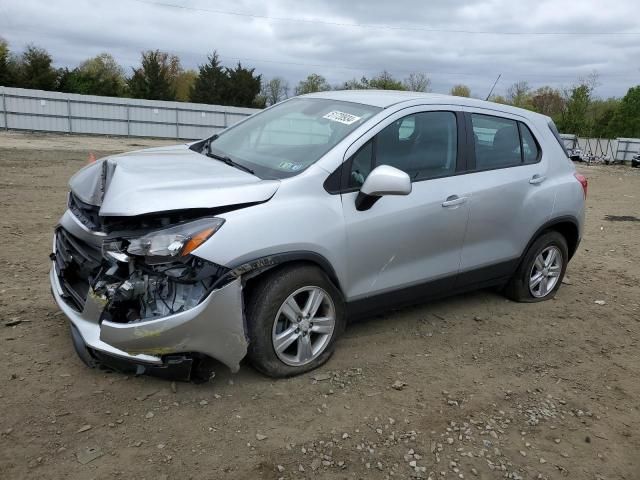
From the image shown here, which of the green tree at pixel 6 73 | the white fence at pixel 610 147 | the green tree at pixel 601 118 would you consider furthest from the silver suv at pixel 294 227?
the green tree at pixel 601 118

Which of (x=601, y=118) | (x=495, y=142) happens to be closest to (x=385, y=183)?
(x=495, y=142)

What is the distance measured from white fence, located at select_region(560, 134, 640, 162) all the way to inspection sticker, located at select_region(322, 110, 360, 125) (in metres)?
36.5

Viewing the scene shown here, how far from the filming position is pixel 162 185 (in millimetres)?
3100

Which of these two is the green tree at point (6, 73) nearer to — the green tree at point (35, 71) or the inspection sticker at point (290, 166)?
the green tree at point (35, 71)

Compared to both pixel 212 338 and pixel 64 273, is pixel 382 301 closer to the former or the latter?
pixel 212 338

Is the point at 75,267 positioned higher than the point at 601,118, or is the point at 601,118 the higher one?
the point at 601,118

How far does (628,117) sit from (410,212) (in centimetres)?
5490

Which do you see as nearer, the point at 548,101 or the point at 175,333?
the point at 175,333

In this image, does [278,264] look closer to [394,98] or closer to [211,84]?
[394,98]

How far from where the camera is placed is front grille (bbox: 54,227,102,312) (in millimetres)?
3238

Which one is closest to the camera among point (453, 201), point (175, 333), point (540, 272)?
point (175, 333)

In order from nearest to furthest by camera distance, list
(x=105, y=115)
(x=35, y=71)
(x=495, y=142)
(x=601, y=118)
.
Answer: (x=495, y=142)
(x=105, y=115)
(x=35, y=71)
(x=601, y=118)

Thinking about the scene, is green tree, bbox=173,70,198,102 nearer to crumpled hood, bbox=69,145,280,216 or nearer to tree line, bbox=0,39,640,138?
tree line, bbox=0,39,640,138

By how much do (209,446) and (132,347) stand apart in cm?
67
